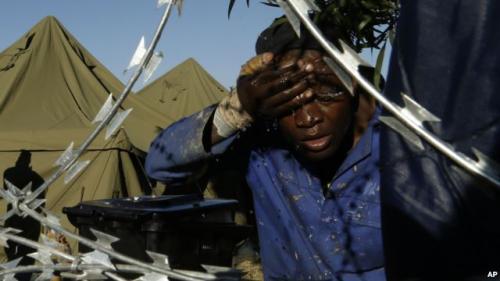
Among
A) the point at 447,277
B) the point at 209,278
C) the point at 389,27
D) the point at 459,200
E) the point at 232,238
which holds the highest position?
the point at 389,27

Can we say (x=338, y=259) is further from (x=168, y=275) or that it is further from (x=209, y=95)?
(x=209, y=95)

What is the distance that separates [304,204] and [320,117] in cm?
40

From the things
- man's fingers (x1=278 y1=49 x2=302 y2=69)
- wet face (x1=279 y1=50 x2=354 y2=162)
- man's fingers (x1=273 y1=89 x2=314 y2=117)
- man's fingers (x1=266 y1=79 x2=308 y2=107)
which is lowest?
wet face (x1=279 y1=50 x2=354 y2=162)

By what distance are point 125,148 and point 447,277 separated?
32.8 feet

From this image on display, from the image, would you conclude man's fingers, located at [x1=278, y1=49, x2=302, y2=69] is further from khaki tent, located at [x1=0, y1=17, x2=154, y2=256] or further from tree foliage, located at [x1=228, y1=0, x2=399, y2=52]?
khaki tent, located at [x1=0, y1=17, x2=154, y2=256]

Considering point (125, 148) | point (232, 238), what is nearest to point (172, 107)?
point (125, 148)

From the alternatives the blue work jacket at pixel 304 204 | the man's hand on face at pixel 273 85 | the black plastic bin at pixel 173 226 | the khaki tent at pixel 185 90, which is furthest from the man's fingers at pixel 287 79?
the khaki tent at pixel 185 90

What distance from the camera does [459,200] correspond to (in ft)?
5.08

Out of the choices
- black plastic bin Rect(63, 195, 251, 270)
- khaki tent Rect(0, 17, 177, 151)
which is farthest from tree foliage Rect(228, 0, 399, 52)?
khaki tent Rect(0, 17, 177, 151)

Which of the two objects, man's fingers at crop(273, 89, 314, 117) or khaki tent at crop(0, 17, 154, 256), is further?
khaki tent at crop(0, 17, 154, 256)

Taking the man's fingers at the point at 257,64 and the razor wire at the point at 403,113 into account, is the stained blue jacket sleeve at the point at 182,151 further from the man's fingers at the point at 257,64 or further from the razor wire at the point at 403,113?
the razor wire at the point at 403,113

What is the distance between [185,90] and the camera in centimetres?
1792

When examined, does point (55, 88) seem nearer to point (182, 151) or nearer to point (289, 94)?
point (182, 151)

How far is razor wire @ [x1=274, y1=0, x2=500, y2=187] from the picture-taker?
1.28 metres
